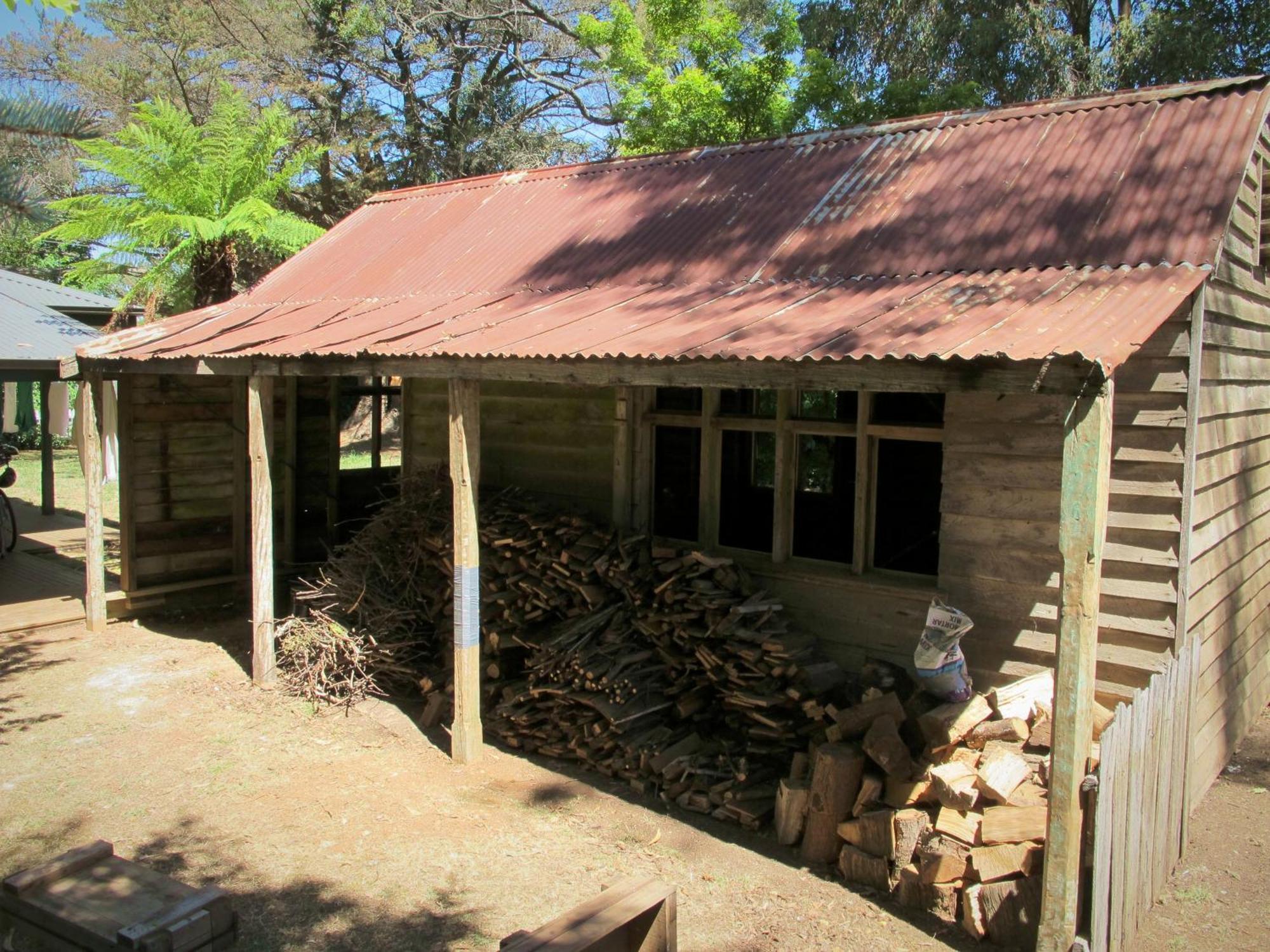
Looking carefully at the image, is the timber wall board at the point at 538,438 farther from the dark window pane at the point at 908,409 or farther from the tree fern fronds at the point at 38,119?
the tree fern fronds at the point at 38,119

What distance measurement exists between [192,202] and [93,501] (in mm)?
4982

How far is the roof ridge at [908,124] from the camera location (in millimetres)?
6887

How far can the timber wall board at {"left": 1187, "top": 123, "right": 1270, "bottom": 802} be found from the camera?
235 inches

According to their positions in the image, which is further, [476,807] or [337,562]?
[337,562]

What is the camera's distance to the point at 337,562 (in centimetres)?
918

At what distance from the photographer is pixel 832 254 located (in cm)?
698

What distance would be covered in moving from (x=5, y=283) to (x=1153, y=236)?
14.9m

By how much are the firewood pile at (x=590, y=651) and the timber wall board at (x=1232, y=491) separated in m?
2.34

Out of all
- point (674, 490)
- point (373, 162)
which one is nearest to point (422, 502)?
point (674, 490)

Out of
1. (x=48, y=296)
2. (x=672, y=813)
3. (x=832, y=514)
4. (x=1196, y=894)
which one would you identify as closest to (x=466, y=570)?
(x=672, y=813)

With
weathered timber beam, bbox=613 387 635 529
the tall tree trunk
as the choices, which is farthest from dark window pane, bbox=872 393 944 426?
the tall tree trunk

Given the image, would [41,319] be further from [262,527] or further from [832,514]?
[832,514]

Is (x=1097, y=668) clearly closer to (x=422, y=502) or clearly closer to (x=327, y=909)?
(x=327, y=909)

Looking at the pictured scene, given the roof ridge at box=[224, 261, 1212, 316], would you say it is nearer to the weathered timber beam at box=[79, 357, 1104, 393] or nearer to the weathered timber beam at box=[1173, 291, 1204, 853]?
the weathered timber beam at box=[1173, 291, 1204, 853]
